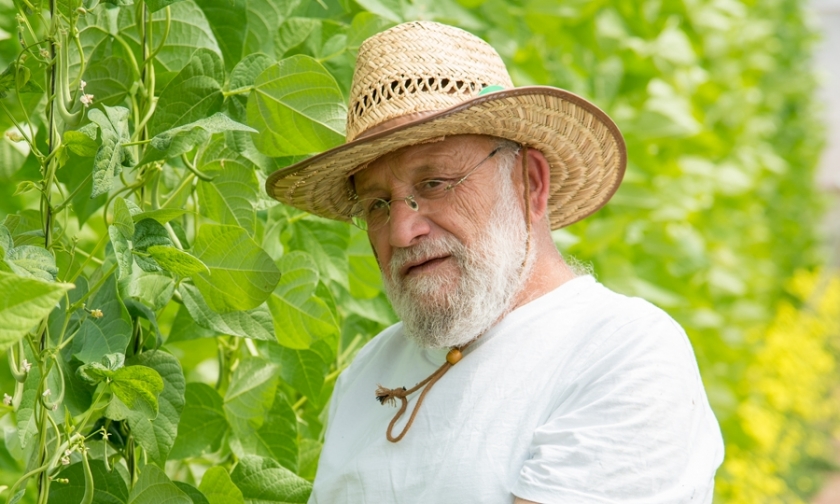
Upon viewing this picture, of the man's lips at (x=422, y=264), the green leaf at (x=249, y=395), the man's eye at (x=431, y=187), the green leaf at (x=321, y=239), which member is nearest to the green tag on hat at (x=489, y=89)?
the man's eye at (x=431, y=187)

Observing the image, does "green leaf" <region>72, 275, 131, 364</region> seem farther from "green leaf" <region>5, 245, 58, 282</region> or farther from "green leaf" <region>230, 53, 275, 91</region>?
"green leaf" <region>230, 53, 275, 91</region>

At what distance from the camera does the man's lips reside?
1662 mm

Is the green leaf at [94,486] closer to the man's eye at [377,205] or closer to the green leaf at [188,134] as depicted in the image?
the green leaf at [188,134]

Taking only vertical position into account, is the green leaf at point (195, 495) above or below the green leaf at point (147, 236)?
below

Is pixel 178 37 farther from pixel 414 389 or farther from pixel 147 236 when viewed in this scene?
pixel 414 389

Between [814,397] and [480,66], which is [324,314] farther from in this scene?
[814,397]

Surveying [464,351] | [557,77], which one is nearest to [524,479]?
[464,351]

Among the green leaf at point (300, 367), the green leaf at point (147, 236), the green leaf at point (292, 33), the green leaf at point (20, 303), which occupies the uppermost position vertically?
the green leaf at point (20, 303)

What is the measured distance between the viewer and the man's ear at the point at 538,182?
1.80 meters

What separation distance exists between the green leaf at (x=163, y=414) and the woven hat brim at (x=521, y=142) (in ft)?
1.19

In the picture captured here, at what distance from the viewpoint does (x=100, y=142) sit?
1305 millimetres

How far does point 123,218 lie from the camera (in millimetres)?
1285

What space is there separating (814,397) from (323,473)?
213 inches

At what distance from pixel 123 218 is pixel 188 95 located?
0.27m
